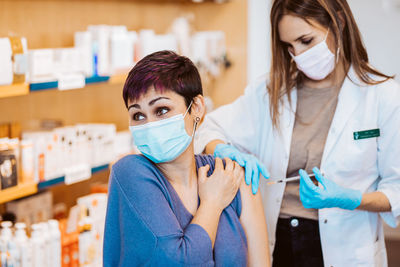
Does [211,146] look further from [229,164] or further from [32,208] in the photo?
[32,208]

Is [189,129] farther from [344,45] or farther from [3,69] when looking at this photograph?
[3,69]

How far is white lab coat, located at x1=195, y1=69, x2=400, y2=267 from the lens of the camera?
6.75 feet

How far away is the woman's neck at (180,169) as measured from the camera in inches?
66.4

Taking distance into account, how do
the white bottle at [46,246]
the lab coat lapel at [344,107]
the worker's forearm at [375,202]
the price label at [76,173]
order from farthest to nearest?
the price label at [76,173]
the white bottle at [46,246]
the lab coat lapel at [344,107]
the worker's forearm at [375,202]

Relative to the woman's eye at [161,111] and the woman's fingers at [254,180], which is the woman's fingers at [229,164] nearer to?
the woman's fingers at [254,180]

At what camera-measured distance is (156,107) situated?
1.58 m

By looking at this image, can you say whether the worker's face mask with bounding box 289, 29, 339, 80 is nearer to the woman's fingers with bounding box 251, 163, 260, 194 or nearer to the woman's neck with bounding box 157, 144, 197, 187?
the woman's fingers with bounding box 251, 163, 260, 194

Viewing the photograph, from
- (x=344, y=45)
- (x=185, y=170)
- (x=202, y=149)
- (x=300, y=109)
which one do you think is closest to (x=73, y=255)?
(x=202, y=149)

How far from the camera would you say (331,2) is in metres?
2.02

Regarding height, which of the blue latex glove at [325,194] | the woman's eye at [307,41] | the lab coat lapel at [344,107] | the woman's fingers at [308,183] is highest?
the woman's eye at [307,41]

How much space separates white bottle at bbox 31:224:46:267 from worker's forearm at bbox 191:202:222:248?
1.02 metres

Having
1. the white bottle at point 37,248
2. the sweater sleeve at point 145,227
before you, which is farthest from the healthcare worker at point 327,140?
the white bottle at point 37,248

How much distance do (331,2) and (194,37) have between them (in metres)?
1.77

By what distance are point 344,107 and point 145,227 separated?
1.07 m
